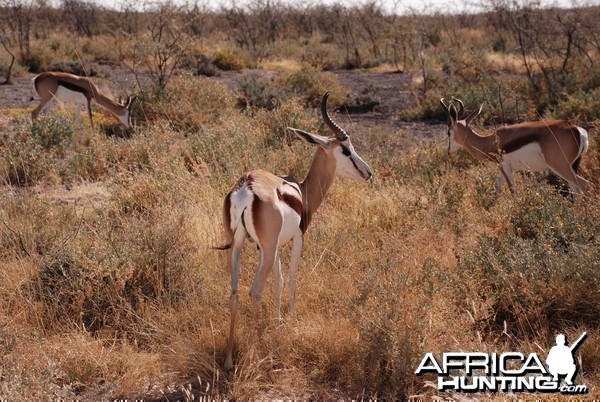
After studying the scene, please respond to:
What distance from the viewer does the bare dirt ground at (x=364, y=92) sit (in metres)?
12.5

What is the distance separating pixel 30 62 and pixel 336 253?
16559 millimetres

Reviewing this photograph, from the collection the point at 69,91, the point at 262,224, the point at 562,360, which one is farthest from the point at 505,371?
the point at 69,91

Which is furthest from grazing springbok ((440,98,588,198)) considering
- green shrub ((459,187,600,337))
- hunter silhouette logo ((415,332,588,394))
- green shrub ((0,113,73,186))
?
green shrub ((0,113,73,186))

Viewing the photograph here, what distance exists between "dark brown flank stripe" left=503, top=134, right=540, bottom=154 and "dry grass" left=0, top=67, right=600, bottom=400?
0.88 m

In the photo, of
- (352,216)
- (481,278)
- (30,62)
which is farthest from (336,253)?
(30,62)

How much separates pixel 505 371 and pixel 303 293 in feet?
5.26

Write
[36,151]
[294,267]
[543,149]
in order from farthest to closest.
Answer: [36,151], [543,149], [294,267]

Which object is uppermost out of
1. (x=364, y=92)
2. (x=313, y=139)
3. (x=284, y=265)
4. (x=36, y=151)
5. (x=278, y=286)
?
(x=364, y=92)

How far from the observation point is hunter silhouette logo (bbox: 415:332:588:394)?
374cm

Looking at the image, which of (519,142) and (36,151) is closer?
(519,142)

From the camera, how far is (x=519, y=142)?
764cm

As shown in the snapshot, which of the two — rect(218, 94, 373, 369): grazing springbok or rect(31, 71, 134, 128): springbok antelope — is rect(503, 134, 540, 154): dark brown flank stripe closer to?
rect(218, 94, 373, 369): grazing springbok

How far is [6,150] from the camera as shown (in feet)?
29.0

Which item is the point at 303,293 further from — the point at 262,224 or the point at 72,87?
the point at 72,87
